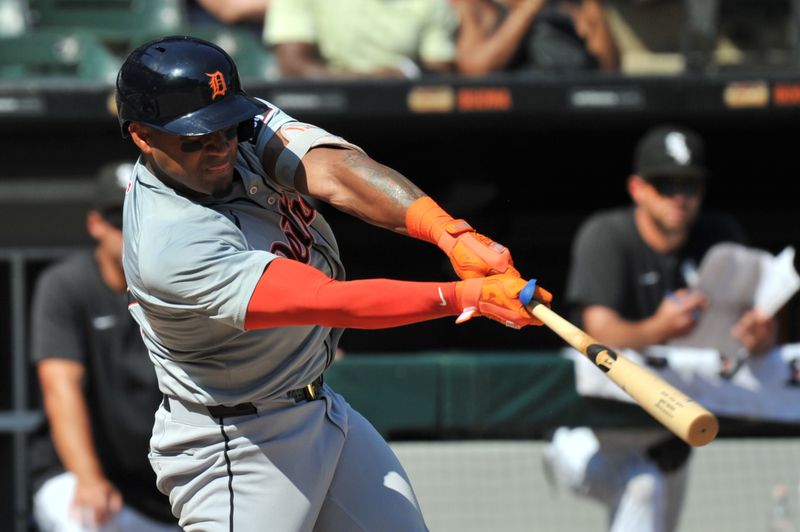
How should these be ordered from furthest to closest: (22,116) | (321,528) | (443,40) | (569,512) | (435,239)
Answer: (443,40), (22,116), (569,512), (321,528), (435,239)

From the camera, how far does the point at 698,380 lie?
4.73 metres

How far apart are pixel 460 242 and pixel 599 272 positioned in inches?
81.7

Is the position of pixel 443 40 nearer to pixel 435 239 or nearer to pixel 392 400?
pixel 392 400

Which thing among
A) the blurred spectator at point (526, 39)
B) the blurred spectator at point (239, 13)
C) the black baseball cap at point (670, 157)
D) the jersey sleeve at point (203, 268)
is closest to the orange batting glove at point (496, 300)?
the jersey sleeve at point (203, 268)

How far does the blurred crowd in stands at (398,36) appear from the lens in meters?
5.66

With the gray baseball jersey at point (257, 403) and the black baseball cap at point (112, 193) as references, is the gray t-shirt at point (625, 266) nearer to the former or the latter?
the black baseball cap at point (112, 193)

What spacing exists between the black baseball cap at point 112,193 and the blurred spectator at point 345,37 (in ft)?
3.68

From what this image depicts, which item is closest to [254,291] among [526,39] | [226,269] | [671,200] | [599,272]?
[226,269]

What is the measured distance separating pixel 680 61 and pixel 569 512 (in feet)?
6.97

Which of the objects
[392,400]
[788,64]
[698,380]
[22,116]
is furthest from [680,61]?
[22,116]

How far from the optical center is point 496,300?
101 inches

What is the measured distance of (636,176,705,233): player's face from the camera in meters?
4.79

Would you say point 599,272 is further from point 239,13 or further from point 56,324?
point 239,13

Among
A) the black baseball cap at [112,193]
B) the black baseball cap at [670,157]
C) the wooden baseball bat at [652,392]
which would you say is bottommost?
the black baseball cap at [112,193]
